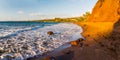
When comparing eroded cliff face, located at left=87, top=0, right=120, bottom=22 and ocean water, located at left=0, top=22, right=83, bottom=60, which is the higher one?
eroded cliff face, located at left=87, top=0, right=120, bottom=22

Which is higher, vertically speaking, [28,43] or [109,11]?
[109,11]

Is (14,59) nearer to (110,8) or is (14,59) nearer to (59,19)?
(110,8)

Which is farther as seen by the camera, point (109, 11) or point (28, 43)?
point (109, 11)

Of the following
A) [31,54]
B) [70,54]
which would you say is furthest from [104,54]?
[31,54]

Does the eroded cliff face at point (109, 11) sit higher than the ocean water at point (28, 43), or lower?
higher

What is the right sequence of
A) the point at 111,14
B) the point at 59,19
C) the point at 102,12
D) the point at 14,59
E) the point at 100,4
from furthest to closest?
1. the point at 59,19
2. the point at 100,4
3. the point at 102,12
4. the point at 111,14
5. the point at 14,59

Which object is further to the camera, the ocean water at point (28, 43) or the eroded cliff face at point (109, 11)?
the eroded cliff face at point (109, 11)

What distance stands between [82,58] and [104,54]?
53.8 inches

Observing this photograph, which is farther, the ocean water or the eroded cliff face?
the eroded cliff face

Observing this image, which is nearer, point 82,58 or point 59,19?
point 82,58

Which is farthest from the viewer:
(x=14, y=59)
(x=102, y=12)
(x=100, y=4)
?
(x=100, y=4)

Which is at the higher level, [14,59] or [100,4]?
[100,4]

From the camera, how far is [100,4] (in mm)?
65312

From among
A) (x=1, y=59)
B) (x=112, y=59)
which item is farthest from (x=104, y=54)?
(x=1, y=59)
